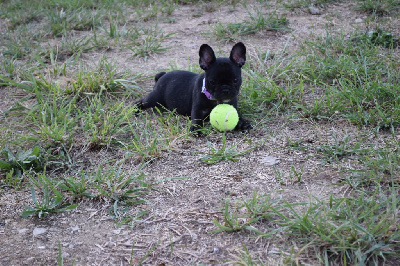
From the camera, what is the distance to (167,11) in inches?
284

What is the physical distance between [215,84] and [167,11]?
354cm

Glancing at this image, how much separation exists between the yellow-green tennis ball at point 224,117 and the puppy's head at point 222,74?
0.33 ft

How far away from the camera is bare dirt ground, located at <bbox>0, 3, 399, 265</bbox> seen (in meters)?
2.69

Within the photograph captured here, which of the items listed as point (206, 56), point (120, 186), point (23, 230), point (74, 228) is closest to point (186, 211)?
point (120, 186)

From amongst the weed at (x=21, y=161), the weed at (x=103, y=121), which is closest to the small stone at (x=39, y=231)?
the weed at (x=21, y=161)

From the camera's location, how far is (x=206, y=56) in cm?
425

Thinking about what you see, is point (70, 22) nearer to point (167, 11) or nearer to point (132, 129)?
point (167, 11)

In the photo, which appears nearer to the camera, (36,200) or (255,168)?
(36,200)

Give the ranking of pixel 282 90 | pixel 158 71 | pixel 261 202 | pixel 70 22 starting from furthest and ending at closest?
pixel 70 22 → pixel 158 71 → pixel 282 90 → pixel 261 202

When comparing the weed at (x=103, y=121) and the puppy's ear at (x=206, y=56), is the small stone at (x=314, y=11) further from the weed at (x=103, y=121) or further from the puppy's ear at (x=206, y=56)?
the weed at (x=103, y=121)

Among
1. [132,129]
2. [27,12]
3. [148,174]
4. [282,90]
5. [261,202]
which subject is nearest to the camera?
[261,202]

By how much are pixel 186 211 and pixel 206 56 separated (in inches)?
70.5

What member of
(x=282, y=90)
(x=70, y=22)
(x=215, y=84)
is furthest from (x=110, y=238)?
(x=70, y=22)

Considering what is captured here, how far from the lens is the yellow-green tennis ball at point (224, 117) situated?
4035 mm
